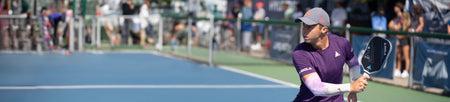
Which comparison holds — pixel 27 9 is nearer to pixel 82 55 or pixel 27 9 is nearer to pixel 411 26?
pixel 82 55

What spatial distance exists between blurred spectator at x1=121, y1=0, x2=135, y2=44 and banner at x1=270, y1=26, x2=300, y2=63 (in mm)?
5760

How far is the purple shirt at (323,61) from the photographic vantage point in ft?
20.4

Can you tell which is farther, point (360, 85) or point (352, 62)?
point (352, 62)

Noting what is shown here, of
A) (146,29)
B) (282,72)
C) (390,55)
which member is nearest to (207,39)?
(146,29)

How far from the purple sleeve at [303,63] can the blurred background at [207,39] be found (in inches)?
225

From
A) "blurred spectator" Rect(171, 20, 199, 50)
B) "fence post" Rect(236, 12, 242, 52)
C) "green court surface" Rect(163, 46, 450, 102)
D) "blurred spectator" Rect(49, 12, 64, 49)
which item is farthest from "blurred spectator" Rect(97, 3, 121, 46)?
"fence post" Rect(236, 12, 242, 52)

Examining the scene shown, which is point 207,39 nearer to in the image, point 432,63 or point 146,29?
point 146,29

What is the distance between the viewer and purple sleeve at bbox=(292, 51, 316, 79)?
6.15 meters

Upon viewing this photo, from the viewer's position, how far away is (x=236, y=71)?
57.2 feet

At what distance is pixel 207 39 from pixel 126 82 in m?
7.75

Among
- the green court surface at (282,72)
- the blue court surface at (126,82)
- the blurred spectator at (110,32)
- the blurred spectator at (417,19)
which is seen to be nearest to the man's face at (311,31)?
the blue court surface at (126,82)

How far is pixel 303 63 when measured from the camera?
20.3 feet

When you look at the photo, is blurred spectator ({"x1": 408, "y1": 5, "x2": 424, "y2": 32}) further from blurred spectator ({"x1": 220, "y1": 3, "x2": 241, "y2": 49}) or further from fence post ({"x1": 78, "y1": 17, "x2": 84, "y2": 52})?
fence post ({"x1": 78, "y1": 17, "x2": 84, "y2": 52})

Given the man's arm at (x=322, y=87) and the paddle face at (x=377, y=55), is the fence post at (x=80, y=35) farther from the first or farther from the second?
the paddle face at (x=377, y=55)
